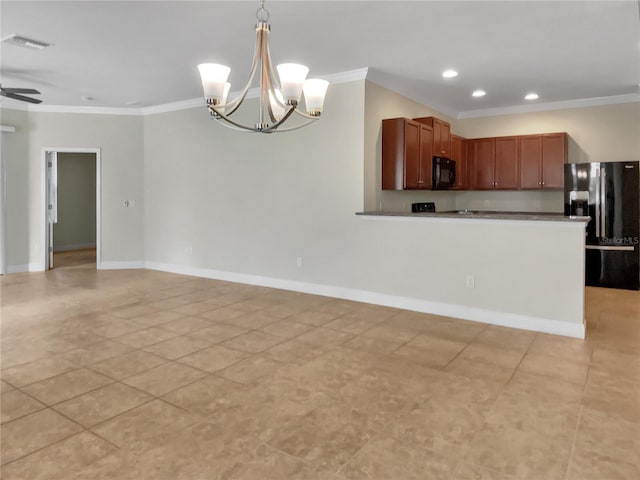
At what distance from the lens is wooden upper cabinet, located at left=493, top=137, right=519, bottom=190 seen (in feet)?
22.6

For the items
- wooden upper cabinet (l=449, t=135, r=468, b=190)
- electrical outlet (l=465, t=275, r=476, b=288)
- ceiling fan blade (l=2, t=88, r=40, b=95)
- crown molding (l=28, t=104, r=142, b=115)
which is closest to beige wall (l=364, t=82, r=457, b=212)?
wooden upper cabinet (l=449, t=135, r=468, b=190)

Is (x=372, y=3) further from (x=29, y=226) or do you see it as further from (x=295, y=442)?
(x=29, y=226)

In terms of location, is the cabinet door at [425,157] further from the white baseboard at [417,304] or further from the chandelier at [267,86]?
the chandelier at [267,86]

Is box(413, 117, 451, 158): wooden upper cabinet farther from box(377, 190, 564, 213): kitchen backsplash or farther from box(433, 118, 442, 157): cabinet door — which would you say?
box(377, 190, 564, 213): kitchen backsplash

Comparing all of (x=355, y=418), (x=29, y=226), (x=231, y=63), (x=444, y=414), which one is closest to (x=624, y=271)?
(x=444, y=414)

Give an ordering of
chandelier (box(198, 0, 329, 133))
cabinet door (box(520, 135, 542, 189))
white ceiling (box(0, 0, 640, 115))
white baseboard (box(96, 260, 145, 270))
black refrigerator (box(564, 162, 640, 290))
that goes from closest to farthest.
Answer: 1. chandelier (box(198, 0, 329, 133))
2. white ceiling (box(0, 0, 640, 115))
3. black refrigerator (box(564, 162, 640, 290))
4. cabinet door (box(520, 135, 542, 189))
5. white baseboard (box(96, 260, 145, 270))

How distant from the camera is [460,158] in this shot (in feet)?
23.3

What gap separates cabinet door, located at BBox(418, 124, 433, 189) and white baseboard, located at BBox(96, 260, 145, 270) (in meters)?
4.86

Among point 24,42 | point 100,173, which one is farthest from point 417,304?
point 100,173

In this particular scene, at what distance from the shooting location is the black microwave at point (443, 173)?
5969 mm

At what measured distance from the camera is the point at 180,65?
191 inches

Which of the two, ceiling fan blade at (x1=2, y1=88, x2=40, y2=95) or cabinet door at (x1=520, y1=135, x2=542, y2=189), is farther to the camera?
cabinet door at (x1=520, y1=135, x2=542, y2=189)

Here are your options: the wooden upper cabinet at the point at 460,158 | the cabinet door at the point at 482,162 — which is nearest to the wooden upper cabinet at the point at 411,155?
the wooden upper cabinet at the point at 460,158

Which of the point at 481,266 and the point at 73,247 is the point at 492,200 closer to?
the point at 481,266
